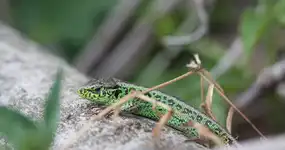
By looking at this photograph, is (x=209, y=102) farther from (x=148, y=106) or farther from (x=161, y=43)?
(x=161, y=43)

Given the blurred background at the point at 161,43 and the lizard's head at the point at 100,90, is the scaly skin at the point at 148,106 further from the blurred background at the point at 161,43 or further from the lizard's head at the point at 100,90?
the blurred background at the point at 161,43

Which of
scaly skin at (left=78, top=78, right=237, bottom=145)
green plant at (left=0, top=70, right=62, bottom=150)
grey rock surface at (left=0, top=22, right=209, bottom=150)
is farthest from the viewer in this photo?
scaly skin at (left=78, top=78, right=237, bottom=145)

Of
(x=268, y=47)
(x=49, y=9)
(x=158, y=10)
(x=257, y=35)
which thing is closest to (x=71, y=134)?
(x=257, y=35)

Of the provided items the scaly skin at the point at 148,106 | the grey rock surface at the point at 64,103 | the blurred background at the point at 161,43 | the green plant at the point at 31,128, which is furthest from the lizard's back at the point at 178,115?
the blurred background at the point at 161,43

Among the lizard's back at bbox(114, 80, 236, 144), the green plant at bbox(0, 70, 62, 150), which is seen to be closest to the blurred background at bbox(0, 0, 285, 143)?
the lizard's back at bbox(114, 80, 236, 144)

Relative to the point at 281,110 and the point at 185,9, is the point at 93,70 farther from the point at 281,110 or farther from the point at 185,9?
the point at 281,110

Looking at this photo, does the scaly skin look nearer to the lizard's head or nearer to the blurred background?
the lizard's head

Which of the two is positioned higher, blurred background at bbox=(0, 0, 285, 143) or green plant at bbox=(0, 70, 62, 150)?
blurred background at bbox=(0, 0, 285, 143)
